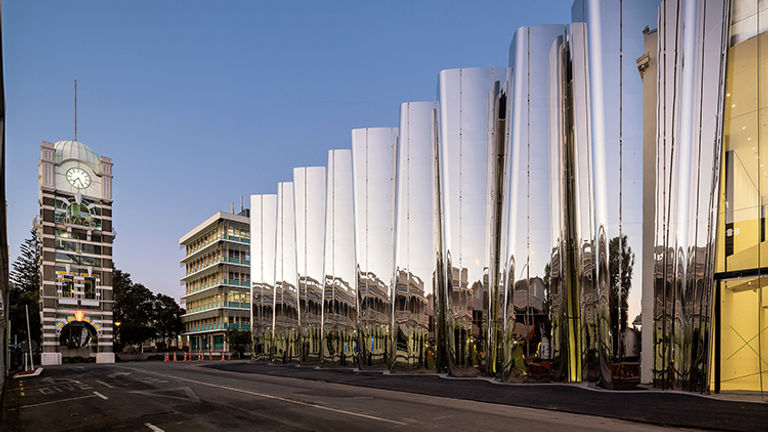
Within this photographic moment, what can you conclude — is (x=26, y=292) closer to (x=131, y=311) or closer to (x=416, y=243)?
(x=131, y=311)

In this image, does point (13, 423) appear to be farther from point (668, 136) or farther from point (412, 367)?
point (668, 136)

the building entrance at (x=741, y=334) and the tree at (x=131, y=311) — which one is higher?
the building entrance at (x=741, y=334)

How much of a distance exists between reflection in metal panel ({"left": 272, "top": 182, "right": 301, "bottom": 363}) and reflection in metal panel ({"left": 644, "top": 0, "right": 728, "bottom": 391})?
30467 mm

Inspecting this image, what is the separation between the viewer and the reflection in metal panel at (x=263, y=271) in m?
48.0

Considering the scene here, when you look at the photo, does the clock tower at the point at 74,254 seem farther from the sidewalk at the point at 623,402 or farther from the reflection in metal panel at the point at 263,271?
the sidewalk at the point at 623,402

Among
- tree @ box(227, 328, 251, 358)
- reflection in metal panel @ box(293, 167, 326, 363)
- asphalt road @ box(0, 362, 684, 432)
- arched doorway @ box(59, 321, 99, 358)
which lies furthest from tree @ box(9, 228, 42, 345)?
asphalt road @ box(0, 362, 684, 432)

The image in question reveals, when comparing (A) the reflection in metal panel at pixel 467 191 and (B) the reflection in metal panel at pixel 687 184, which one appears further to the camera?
(A) the reflection in metal panel at pixel 467 191

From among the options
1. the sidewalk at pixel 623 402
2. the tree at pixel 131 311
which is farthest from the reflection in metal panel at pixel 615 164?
the tree at pixel 131 311

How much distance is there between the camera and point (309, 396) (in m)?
17.2

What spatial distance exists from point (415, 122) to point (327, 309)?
14816mm

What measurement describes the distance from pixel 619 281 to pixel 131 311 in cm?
7972

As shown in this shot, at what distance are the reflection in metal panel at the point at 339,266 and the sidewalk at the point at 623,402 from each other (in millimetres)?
14982

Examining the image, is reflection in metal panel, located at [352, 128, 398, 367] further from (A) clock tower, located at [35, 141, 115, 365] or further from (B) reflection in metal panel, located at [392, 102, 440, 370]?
(A) clock tower, located at [35, 141, 115, 365]

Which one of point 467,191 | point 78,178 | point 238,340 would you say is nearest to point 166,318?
point 238,340
